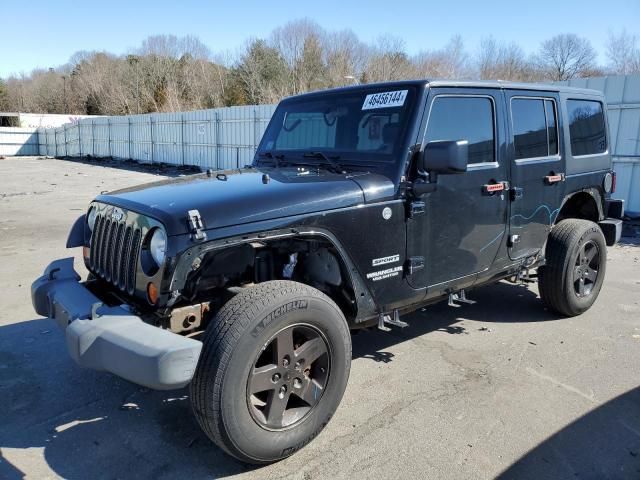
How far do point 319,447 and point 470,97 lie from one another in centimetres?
264

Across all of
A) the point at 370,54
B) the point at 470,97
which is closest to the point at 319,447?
the point at 470,97

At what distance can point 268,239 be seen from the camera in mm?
2879

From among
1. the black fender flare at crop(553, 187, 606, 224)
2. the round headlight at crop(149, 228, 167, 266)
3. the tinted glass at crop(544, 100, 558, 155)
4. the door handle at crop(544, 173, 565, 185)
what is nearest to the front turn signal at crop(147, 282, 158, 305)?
the round headlight at crop(149, 228, 167, 266)

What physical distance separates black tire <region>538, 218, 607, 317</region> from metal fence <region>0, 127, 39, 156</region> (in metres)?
41.6

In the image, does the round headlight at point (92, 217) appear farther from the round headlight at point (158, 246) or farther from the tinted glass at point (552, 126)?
the tinted glass at point (552, 126)

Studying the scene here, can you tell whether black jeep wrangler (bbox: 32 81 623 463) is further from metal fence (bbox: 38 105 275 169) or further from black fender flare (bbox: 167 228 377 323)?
metal fence (bbox: 38 105 275 169)

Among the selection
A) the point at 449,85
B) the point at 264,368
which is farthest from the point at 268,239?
the point at 449,85

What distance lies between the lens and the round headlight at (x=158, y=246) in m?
2.74

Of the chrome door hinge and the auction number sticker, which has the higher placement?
the auction number sticker

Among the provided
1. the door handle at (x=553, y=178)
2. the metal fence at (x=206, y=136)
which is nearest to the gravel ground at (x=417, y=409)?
the door handle at (x=553, y=178)

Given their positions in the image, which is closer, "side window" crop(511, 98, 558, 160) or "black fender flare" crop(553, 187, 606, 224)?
"side window" crop(511, 98, 558, 160)

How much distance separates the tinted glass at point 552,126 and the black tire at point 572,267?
2.43 ft

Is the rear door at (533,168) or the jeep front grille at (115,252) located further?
the rear door at (533,168)

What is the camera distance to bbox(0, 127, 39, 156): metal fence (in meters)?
37.7
